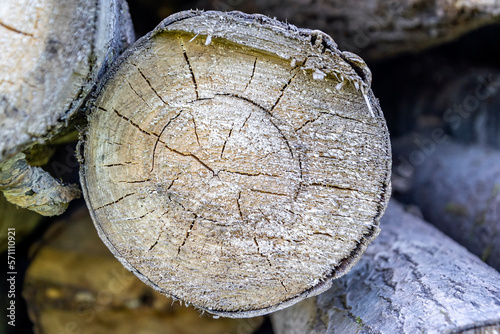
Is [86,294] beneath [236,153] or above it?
beneath

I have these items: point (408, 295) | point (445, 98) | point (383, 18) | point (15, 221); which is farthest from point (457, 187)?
point (15, 221)

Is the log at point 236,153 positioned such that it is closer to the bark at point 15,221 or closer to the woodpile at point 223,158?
the woodpile at point 223,158

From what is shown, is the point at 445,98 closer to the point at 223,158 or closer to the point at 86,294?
the point at 223,158

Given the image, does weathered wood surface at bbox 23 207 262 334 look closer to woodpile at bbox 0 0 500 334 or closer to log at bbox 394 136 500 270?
woodpile at bbox 0 0 500 334

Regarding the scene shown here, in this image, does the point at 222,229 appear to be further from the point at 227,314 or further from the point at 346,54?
the point at 346,54

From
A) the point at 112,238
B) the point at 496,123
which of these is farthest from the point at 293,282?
the point at 496,123

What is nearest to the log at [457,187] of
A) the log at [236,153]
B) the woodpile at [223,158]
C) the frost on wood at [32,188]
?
the woodpile at [223,158]
